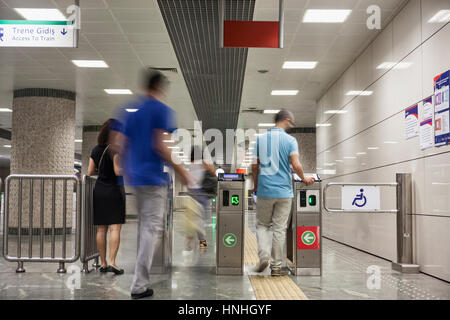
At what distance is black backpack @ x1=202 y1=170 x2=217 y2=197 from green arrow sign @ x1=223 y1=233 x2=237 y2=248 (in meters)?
2.03

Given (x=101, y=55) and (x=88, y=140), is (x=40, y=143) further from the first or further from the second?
(x=88, y=140)

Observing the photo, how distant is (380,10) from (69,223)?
9.16 metres

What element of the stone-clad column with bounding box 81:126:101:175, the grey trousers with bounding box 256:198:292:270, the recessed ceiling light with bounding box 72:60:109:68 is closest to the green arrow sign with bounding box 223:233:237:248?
the grey trousers with bounding box 256:198:292:270

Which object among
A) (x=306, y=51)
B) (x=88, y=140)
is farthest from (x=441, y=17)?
(x=88, y=140)

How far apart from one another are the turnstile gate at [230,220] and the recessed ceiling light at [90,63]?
5.04 meters

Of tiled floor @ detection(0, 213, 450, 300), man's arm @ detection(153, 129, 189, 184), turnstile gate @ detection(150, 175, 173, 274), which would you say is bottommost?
tiled floor @ detection(0, 213, 450, 300)

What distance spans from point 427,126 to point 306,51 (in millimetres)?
3585

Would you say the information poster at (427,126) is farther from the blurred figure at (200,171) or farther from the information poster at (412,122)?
the blurred figure at (200,171)

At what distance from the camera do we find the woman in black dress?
466 cm

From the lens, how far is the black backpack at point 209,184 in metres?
7.01

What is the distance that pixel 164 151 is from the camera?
352cm

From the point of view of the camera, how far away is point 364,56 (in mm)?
7914

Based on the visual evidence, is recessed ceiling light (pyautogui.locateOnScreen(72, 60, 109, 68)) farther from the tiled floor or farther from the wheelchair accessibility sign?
the wheelchair accessibility sign
